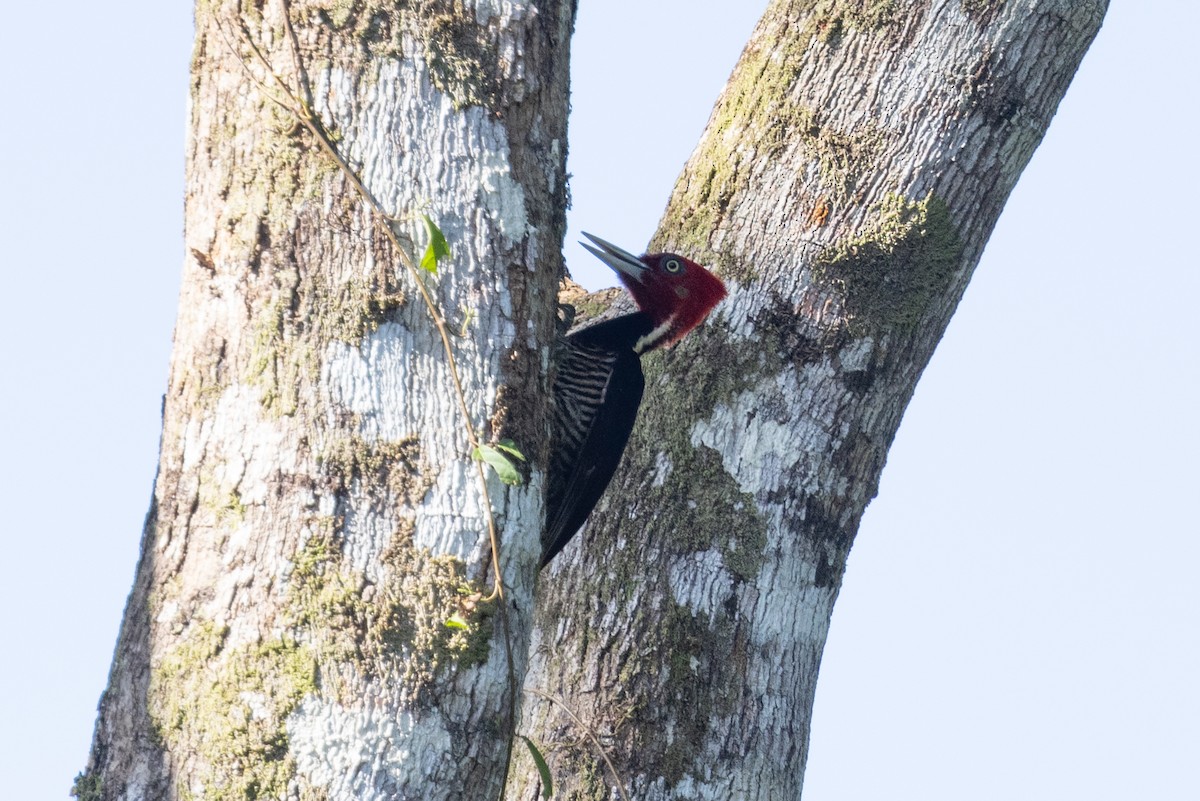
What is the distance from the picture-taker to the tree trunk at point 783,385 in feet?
11.8

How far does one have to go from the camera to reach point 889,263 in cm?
397

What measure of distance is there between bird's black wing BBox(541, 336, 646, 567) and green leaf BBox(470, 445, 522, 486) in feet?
5.08

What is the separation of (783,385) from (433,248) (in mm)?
1896

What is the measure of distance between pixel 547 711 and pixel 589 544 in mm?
515

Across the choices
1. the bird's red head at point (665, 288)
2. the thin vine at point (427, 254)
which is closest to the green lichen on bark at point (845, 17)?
the bird's red head at point (665, 288)

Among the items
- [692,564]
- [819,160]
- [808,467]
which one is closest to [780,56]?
[819,160]

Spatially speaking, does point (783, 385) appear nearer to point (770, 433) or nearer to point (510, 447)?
point (770, 433)

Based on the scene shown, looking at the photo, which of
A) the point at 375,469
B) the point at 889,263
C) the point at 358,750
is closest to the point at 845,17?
the point at 889,263

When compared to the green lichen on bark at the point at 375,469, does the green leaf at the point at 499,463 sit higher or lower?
higher

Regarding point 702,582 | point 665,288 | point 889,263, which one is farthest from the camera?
point 665,288

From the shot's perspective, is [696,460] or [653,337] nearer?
[696,460]

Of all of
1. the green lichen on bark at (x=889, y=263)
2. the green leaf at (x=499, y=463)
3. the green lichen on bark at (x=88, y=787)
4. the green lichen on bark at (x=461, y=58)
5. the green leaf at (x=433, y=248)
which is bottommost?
the green lichen on bark at (x=88, y=787)

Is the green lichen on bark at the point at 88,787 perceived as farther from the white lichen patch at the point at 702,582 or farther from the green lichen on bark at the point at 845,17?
the green lichen on bark at the point at 845,17

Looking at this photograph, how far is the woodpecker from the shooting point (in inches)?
160
